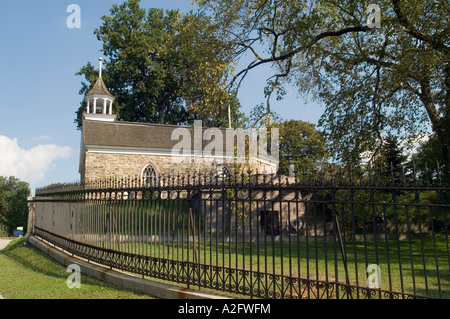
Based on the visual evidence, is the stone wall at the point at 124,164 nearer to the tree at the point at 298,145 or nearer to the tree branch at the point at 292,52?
the tree branch at the point at 292,52

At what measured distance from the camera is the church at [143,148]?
29562 mm

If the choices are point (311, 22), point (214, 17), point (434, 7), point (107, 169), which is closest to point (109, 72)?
point (107, 169)

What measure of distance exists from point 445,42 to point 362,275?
8.55 m

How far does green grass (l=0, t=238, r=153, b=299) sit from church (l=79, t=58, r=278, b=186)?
17.2m

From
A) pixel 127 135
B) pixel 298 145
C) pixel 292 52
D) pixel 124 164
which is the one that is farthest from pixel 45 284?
pixel 298 145

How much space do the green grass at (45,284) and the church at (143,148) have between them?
1725 centimetres

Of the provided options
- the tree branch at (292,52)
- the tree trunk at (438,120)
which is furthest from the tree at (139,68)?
the tree trunk at (438,120)

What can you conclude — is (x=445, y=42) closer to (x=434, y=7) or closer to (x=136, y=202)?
(x=434, y=7)

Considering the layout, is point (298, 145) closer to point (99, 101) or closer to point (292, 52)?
point (99, 101)

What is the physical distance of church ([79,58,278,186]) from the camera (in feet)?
Result: 97.0

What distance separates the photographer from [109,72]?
44969 millimetres

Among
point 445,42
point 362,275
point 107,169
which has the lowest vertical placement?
point 362,275

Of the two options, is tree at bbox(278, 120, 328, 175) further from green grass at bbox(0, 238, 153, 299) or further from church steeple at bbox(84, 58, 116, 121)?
green grass at bbox(0, 238, 153, 299)

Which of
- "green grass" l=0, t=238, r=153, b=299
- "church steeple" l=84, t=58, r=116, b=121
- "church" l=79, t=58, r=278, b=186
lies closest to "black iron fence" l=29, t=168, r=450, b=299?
"green grass" l=0, t=238, r=153, b=299
